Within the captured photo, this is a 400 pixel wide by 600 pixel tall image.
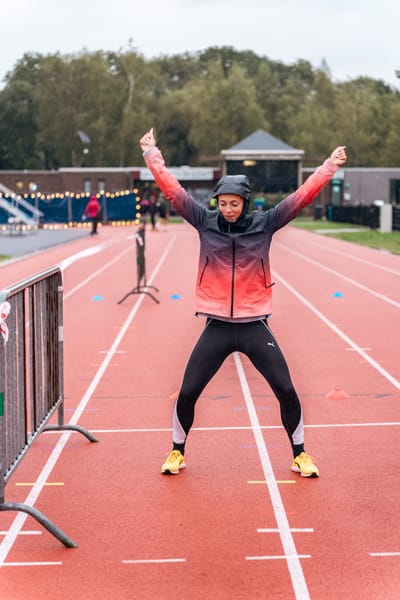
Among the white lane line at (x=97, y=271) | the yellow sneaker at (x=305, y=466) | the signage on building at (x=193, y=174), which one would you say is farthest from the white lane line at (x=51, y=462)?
the signage on building at (x=193, y=174)

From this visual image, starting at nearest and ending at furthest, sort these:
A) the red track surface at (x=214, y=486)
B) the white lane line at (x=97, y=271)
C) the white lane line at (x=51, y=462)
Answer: the red track surface at (x=214, y=486), the white lane line at (x=51, y=462), the white lane line at (x=97, y=271)

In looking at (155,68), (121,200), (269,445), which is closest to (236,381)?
(269,445)

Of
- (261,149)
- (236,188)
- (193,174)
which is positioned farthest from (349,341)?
(261,149)

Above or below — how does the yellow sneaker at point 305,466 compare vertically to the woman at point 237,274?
below

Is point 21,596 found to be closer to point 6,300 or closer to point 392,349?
point 6,300

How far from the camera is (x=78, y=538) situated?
5.54 m

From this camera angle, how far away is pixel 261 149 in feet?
272

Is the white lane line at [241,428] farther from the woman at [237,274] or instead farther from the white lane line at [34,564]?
the white lane line at [34,564]

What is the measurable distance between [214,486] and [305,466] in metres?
0.60

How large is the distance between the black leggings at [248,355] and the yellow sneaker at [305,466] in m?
0.21

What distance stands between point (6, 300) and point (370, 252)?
28.5 m

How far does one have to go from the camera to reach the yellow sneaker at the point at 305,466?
6586 millimetres

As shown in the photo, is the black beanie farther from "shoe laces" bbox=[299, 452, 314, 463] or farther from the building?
the building

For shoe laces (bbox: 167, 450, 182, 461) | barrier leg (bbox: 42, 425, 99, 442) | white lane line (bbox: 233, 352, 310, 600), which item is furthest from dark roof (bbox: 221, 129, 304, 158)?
shoe laces (bbox: 167, 450, 182, 461)
